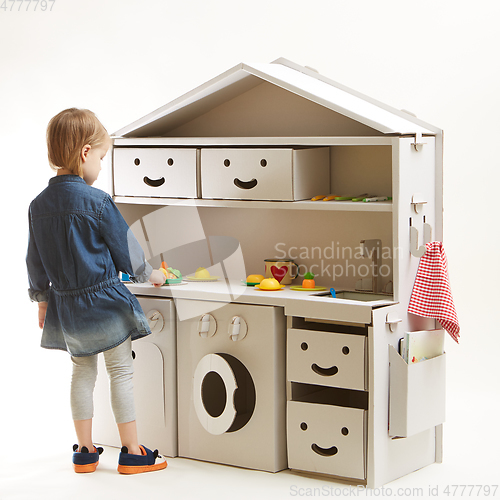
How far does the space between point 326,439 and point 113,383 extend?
64 centimetres

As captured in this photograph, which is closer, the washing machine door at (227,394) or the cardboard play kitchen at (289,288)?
the cardboard play kitchen at (289,288)

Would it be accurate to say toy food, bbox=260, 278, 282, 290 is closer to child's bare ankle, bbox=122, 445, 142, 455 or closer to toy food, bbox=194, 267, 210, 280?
toy food, bbox=194, 267, 210, 280

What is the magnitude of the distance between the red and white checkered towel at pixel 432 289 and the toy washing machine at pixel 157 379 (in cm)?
76

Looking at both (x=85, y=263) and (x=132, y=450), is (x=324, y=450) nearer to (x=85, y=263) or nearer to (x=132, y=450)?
(x=132, y=450)

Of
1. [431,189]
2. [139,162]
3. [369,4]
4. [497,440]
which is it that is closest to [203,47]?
[369,4]

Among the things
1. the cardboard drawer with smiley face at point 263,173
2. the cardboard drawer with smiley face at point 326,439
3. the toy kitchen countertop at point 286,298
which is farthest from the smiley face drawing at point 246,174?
the cardboard drawer with smiley face at point 326,439

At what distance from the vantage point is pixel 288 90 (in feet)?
8.57

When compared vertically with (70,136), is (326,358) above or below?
below

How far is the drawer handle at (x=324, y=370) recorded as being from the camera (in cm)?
233

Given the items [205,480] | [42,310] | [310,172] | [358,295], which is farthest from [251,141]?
[205,480]

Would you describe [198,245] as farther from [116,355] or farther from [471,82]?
[471,82]

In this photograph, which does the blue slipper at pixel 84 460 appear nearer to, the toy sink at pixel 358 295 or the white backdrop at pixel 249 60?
the white backdrop at pixel 249 60

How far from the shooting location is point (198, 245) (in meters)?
2.97

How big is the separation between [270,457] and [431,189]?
0.94 metres
